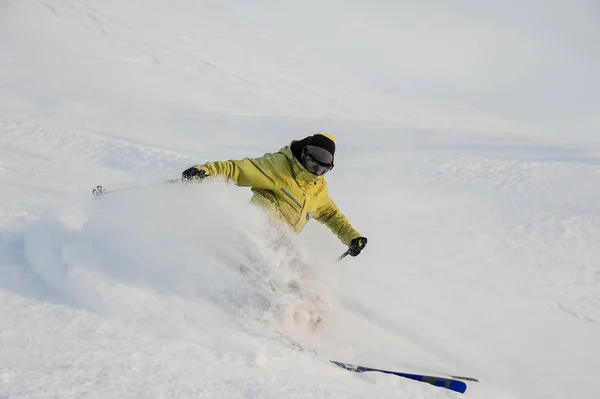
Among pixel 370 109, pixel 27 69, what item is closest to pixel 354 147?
pixel 27 69

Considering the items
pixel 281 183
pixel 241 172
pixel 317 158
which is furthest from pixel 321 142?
pixel 241 172

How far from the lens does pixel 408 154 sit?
1283cm

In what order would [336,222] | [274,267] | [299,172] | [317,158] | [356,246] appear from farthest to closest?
[336,222], [356,246], [299,172], [317,158], [274,267]

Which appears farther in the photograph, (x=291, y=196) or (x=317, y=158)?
(x=291, y=196)

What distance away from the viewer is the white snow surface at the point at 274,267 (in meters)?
3.10

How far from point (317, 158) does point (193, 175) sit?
1.01m

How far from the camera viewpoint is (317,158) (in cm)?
457

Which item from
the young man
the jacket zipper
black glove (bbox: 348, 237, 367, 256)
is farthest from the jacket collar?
black glove (bbox: 348, 237, 367, 256)

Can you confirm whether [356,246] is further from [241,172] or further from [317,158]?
[241,172]

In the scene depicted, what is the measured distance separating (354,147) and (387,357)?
34.4ft

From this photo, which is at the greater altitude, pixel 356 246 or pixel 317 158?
pixel 317 158

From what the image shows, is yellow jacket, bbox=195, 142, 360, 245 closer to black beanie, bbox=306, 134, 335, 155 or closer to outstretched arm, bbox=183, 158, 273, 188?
outstretched arm, bbox=183, 158, 273, 188

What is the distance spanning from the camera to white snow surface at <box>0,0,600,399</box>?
122 inches

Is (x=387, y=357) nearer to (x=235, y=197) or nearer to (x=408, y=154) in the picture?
(x=235, y=197)
